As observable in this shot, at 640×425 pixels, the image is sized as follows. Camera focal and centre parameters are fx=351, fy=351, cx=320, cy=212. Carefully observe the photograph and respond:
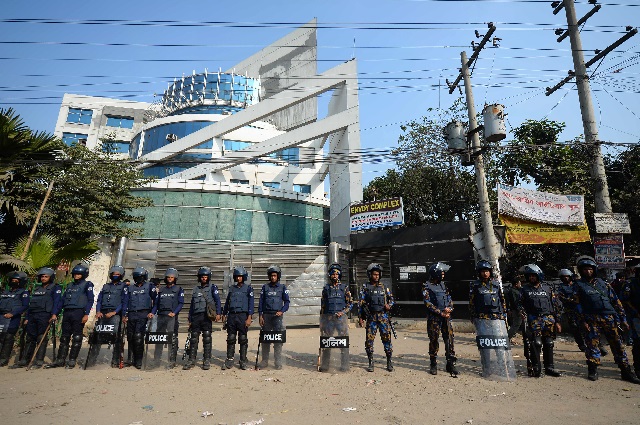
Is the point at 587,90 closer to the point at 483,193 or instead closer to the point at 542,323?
the point at 483,193

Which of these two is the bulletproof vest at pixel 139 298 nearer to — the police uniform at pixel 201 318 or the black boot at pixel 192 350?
the police uniform at pixel 201 318

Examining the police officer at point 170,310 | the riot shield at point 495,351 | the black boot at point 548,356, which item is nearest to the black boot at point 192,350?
the police officer at point 170,310

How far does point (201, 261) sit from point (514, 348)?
10475 millimetres

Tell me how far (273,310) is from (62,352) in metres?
4.45

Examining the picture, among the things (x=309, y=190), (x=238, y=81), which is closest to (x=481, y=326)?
(x=309, y=190)

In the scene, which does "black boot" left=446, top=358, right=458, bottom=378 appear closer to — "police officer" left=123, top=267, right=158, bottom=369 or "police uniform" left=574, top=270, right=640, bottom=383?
"police uniform" left=574, top=270, right=640, bottom=383

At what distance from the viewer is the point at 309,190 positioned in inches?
1291

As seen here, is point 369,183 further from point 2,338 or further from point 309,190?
point 2,338

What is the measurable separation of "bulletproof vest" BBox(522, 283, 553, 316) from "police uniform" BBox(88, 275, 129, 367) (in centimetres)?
812

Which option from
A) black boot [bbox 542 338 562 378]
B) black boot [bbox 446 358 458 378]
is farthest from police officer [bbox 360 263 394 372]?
black boot [bbox 542 338 562 378]

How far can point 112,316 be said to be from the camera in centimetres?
737

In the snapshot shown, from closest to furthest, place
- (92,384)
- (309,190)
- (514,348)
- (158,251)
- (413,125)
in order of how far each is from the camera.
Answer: (92,384)
(514,348)
(158,251)
(413,125)
(309,190)

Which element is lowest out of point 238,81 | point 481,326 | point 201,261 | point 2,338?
point 2,338

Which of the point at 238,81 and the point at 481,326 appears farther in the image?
the point at 238,81
